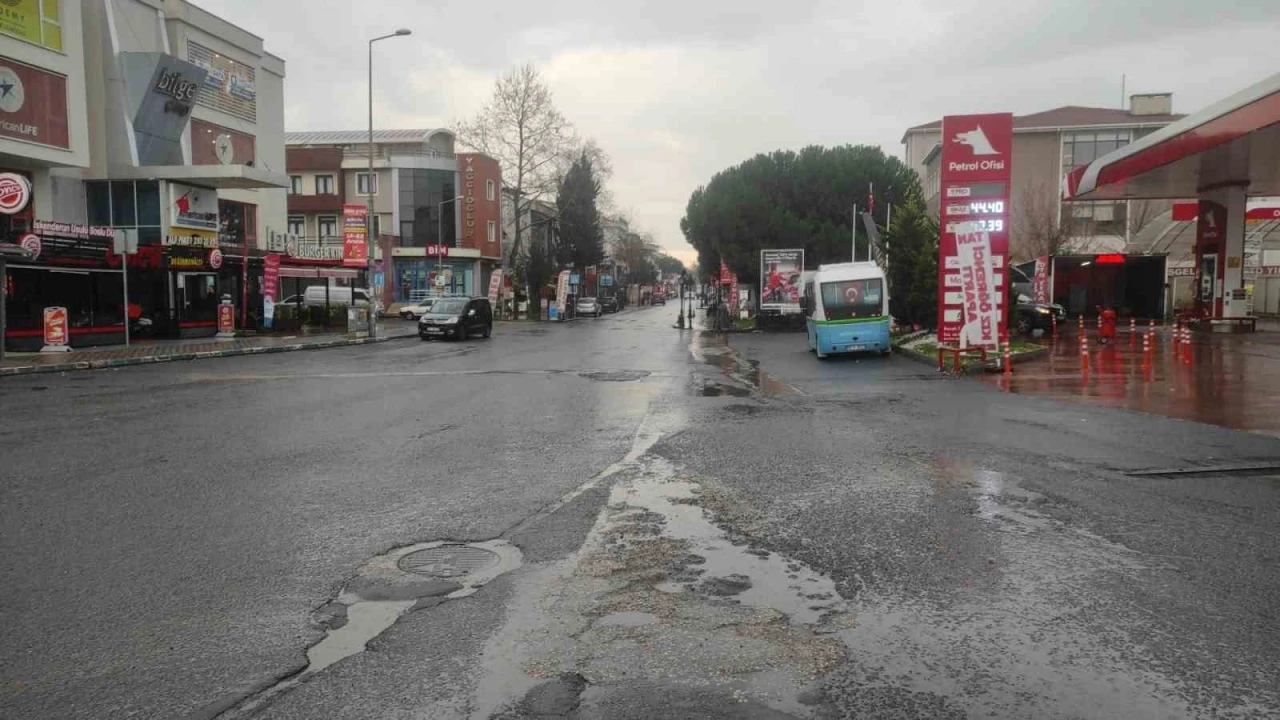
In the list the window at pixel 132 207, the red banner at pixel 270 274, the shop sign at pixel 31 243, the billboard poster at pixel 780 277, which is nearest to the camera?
the shop sign at pixel 31 243

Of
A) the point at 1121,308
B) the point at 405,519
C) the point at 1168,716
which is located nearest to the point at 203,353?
the point at 405,519

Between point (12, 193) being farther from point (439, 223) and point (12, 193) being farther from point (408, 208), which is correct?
point (408, 208)

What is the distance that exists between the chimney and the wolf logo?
39559mm

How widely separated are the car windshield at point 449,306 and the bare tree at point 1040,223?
94.6 feet

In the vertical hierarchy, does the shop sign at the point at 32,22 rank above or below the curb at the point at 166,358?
above

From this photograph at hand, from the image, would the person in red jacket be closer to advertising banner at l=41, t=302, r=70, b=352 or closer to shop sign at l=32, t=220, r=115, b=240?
shop sign at l=32, t=220, r=115, b=240

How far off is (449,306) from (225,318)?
8.25 metres

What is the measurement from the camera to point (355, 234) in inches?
1375

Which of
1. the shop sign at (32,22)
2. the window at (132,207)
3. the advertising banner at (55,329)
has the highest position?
the shop sign at (32,22)

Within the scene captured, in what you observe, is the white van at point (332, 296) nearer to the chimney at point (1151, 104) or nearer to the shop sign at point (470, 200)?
the shop sign at point (470, 200)

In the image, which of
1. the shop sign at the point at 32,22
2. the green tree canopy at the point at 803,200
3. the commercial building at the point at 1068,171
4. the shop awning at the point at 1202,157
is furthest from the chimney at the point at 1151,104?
the shop sign at the point at 32,22

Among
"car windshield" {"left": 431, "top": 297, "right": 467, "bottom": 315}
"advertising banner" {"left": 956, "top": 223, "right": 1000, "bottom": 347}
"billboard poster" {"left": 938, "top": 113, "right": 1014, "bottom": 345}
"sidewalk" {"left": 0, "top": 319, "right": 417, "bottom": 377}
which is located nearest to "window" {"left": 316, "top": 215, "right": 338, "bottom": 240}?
"sidewalk" {"left": 0, "top": 319, "right": 417, "bottom": 377}

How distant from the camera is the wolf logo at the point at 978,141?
20203 mm

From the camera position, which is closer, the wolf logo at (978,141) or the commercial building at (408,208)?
the wolf logo at (978,141)
